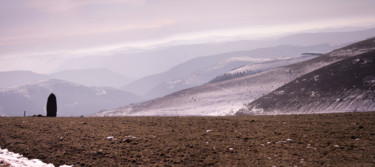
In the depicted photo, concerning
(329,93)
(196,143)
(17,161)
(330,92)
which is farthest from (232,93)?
(17,161)

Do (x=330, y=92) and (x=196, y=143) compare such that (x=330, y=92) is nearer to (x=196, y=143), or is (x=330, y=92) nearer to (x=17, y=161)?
(x=196, y=143)

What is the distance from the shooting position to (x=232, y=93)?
154 metres

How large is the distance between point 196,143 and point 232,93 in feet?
446

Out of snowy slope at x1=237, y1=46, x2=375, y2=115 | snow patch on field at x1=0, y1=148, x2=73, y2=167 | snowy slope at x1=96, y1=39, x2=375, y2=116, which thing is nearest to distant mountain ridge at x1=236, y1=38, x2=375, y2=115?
snowy slope at x1=237, y1=46, x2=375, y2=115

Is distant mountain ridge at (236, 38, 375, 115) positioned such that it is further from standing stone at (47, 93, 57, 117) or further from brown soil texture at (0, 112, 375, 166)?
standing stone at (47, 93, 57, 117)

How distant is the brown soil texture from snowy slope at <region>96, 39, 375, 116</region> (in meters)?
94.5

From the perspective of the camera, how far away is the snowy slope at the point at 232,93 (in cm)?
13488

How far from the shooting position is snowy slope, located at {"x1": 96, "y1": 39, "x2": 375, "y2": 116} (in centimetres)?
13488

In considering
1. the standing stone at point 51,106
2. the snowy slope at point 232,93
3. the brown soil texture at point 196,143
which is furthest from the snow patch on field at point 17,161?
the snowy slope at point 232,93

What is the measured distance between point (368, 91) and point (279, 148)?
8004 centimetres

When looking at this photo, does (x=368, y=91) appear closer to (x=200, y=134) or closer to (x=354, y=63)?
(x=354, y=63)

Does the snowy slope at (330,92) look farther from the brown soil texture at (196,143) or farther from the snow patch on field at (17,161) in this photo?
the snow patch on field at (17,161)

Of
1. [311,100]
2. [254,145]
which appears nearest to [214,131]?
[254,145]

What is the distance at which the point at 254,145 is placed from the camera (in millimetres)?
18719
